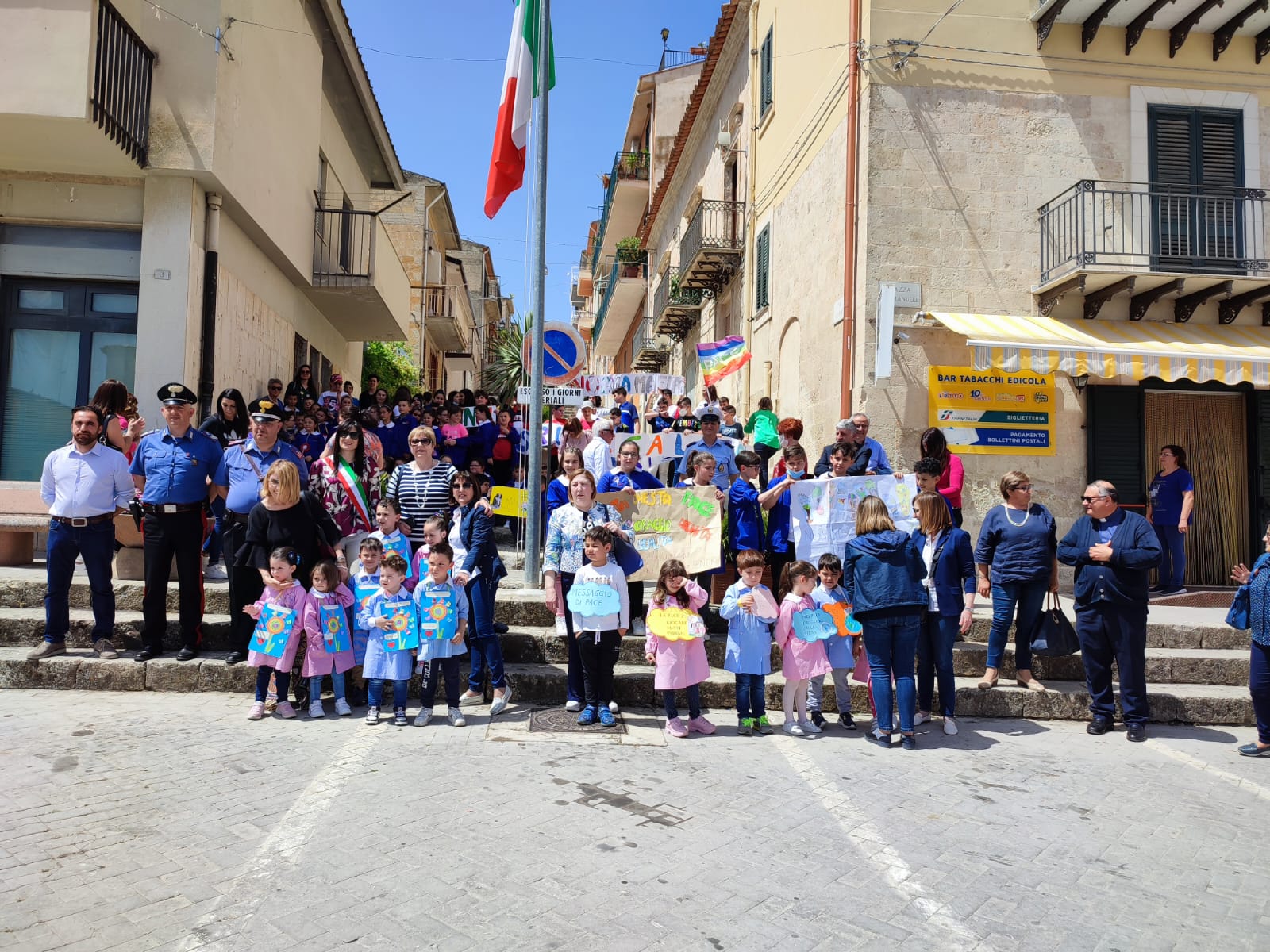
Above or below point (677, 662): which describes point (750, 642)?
above

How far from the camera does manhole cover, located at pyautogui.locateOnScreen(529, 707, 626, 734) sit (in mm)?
6465

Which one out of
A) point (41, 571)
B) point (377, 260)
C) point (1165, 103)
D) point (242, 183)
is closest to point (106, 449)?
point (41, 571)

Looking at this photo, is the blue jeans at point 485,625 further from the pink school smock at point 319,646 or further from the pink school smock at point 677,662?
the pink school smock at point 677,662

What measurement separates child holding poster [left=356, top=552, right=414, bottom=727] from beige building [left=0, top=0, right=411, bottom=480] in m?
5.77

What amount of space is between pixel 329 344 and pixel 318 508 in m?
12.7

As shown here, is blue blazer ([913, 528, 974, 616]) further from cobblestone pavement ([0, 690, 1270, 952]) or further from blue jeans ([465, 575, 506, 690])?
blue jeans ([465, 575, 506, 690])

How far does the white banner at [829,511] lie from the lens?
8.35 m

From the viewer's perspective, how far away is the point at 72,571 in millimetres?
7246

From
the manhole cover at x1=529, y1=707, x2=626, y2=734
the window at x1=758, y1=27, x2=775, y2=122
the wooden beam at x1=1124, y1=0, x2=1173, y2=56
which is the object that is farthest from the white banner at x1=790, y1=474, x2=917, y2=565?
the window at x1=758, y1=27, x2=775, y2=122

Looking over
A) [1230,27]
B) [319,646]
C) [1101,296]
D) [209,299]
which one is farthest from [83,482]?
[1230,27]

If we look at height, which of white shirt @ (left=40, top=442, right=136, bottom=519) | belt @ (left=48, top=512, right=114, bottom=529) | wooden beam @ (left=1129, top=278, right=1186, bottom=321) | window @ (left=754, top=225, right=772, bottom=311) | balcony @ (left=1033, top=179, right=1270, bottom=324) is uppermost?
window @ (left=754, top=225, right=772, bottom=311)

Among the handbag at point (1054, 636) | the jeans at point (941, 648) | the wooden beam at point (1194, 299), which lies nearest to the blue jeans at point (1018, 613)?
the handbag at point (1054, 636)

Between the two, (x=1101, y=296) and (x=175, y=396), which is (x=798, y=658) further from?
(x=1101, y=296)

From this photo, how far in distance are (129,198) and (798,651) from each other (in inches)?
379
